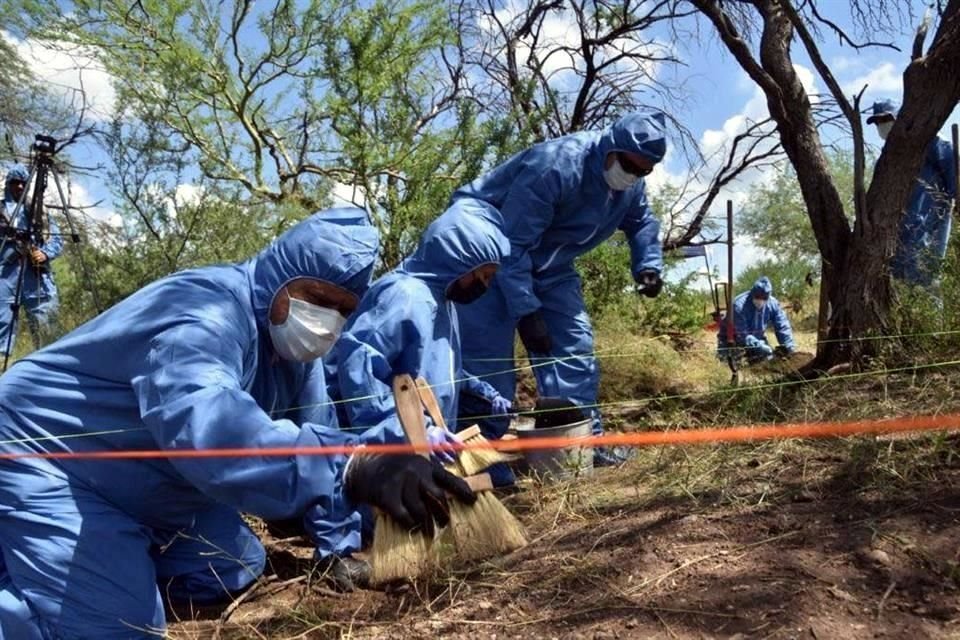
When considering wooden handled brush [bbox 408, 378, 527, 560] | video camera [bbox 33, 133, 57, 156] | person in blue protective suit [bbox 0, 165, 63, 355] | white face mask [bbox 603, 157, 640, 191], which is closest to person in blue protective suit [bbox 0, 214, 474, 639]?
wooden handled brush [bbox 408, 378, 527, 560]

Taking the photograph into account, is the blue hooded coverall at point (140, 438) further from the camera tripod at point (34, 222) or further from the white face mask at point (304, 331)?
the camera tripod at point (34, 222)

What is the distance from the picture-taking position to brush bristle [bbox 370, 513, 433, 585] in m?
2.22

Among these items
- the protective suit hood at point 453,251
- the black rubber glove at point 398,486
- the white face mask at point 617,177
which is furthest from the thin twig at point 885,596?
the white face mask at point 617,177

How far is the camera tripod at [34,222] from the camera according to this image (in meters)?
5.62

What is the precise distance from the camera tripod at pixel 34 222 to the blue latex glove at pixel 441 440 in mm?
4344

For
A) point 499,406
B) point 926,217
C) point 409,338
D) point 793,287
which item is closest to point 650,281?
point 499,406

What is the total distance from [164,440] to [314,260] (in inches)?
26.1

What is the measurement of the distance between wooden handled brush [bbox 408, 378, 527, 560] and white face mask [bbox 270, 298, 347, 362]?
359mm

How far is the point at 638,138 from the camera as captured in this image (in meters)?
4.12

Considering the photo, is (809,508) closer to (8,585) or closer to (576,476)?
(576,476)

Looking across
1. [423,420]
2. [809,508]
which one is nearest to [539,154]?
[423,420]

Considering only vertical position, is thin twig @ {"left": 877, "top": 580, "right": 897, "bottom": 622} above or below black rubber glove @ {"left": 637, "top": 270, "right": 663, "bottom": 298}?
below

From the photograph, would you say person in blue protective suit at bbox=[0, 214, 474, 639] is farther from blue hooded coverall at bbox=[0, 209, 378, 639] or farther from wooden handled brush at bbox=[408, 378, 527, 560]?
wooden handled brush at bbox=[408, 378, 527, 560]

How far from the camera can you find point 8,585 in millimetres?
2047
